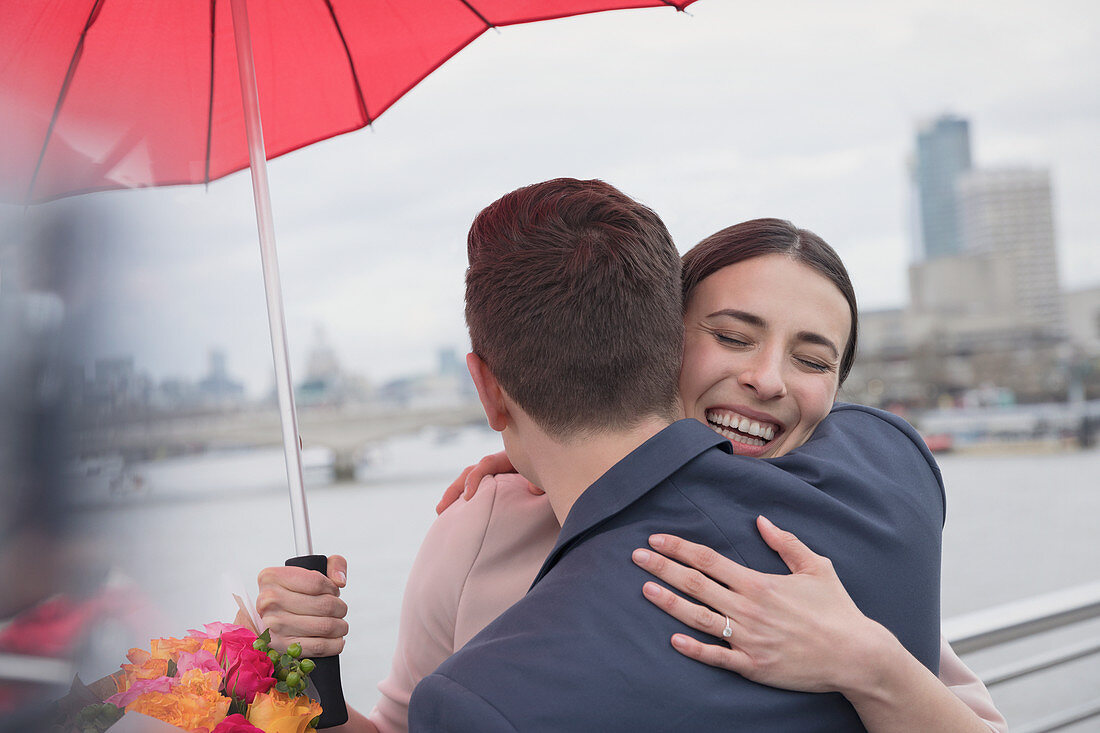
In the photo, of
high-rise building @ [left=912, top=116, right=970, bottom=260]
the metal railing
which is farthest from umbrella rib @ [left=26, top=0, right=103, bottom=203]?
high-rise building @ [left=912, top=116, right=970, bottom=260]

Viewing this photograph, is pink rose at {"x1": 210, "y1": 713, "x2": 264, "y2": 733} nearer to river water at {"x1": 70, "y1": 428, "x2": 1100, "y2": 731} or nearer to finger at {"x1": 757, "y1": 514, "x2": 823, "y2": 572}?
river water at {"x1": 70, "y1": 428, "x2": 1100, "y2": 731}

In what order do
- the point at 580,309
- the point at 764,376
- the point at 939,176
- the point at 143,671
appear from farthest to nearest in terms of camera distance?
the point at 939,176 → the point at 764,376 → the point at 580,309 → the point at 143,671

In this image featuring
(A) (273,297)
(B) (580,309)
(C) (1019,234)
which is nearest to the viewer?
(B) (580,309)

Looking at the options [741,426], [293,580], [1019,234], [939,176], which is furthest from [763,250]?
[939,176]

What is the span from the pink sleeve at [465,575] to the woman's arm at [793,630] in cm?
46

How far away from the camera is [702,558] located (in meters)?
0.91

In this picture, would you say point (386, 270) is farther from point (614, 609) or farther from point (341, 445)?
point (614, 609)

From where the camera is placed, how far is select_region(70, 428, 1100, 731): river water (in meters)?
0.67

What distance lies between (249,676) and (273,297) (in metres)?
0.50

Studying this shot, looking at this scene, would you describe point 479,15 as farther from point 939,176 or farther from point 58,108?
point 939,176

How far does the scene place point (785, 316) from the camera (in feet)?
4.43

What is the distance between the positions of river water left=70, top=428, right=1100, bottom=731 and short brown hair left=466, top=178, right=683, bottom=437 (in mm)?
317

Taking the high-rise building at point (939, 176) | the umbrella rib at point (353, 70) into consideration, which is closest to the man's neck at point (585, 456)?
the umbrella rib at point (353, 70)

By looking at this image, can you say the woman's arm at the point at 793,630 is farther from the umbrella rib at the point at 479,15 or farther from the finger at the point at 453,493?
the umbrella rib at the point at 479,15
